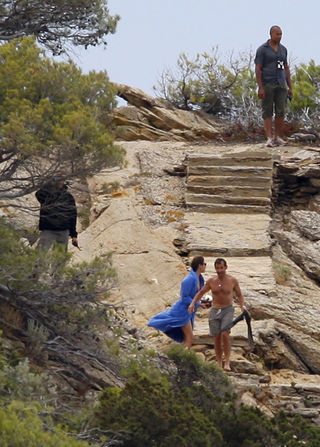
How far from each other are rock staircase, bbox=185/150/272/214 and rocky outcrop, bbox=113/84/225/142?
2862 millimetres

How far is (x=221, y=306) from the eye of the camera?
21.2m

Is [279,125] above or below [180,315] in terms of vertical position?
above

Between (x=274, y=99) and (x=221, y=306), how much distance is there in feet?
23.8

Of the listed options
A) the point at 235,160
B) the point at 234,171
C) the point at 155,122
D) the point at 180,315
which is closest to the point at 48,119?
the point at 180,315

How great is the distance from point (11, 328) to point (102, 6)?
4.19 meters

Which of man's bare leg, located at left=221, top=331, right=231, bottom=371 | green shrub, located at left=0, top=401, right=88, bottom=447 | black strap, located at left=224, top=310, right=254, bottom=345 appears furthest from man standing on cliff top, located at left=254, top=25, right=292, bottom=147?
green shrub, located at left=0, top=401, right=88, bottom=447

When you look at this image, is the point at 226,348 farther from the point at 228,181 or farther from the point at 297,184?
the point at 297,184

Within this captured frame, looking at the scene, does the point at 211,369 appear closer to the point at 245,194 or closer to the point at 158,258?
the point at 158,258

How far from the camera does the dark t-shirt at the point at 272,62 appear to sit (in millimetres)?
27328

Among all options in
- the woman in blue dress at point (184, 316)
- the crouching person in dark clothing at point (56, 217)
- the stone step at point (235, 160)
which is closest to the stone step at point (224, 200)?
the stone step at point (235, 160)

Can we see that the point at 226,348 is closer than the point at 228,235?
Yes

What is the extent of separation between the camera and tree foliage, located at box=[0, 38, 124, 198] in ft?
61.7

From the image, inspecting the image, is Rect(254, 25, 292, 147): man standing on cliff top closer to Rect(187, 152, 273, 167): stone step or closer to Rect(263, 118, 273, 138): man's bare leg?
Rect(263, 118, 273, 138): man's bare leg

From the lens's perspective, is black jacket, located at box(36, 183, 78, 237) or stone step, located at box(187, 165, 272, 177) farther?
stone step, located at box(187, 165, 272, 177)
